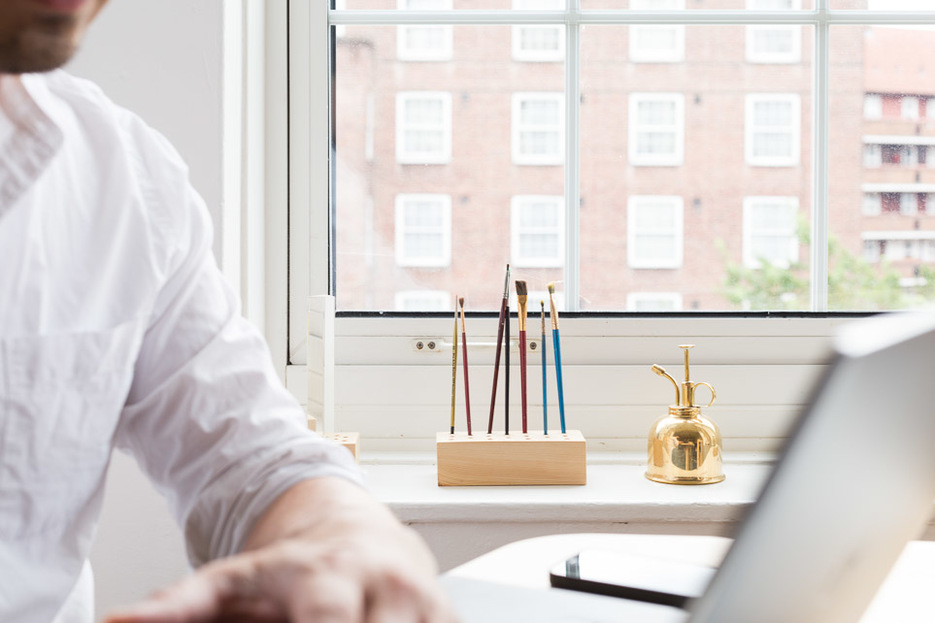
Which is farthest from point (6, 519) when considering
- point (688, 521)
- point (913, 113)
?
point (913, 113)

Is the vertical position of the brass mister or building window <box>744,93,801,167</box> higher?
building window <box>744,93,801,167</box>

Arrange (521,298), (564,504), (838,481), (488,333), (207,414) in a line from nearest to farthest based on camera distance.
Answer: (838,481) < (207,414) < (564,504) < (521,298) < (488,333)

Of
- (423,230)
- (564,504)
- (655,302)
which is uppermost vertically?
(423,230)

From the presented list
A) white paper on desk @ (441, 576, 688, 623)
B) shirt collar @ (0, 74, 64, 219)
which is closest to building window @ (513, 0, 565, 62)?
shirt collar @ (0, 74, 64, 219)

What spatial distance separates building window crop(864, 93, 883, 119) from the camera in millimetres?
1497

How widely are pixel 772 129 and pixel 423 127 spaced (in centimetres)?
59

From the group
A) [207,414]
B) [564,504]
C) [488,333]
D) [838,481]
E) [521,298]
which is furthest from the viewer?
[488,333]

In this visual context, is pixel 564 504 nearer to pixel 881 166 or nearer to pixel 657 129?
pixel 657 129

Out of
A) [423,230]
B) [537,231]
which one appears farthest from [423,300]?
[537,231]

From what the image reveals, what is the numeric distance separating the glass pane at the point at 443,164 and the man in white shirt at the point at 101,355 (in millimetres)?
650

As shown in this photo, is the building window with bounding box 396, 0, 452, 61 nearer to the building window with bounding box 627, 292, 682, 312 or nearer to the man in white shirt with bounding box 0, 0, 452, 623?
the building window with bounding box 627, 292, 682, 312

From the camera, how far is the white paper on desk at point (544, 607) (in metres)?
0.63

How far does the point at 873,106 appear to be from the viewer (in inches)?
59.0

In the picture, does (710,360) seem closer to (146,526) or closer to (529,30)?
(529,30)
